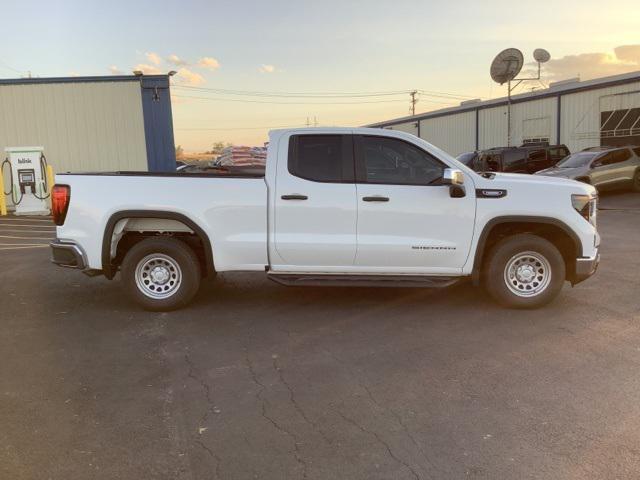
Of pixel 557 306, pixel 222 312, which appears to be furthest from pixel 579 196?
pixel 222 312

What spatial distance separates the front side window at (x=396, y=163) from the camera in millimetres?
5926

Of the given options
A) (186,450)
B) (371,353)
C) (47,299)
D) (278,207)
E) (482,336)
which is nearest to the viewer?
(186,450)

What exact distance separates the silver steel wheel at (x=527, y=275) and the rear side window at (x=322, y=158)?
6.65 feet

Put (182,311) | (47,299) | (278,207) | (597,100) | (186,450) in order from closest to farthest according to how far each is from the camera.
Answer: (186,450) < (278,207) < (182,311) < (47,299) < (597,100)

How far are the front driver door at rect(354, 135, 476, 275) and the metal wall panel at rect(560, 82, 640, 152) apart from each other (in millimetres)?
21976

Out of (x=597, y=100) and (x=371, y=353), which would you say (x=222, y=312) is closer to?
(x=371, y=353)

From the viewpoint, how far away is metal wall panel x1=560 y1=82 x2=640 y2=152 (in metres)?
24.1

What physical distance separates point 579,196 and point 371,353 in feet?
9.68

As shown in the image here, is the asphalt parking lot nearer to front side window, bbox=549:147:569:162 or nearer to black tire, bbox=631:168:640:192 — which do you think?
black tire, bbox=631:168:640:192

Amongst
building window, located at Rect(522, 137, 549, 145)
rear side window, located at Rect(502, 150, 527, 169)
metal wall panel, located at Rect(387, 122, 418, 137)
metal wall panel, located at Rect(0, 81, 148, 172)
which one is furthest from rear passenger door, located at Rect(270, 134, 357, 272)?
metal wall panel, located at Rect(387, 122, 418, 137)

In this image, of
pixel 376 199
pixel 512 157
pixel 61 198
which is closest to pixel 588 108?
pixel 512 157

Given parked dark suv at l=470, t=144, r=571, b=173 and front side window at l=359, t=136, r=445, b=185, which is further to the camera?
parked dark suv at l=470, t=144, r=571, b=173

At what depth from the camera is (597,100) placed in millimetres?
25453

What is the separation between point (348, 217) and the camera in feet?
19.2
